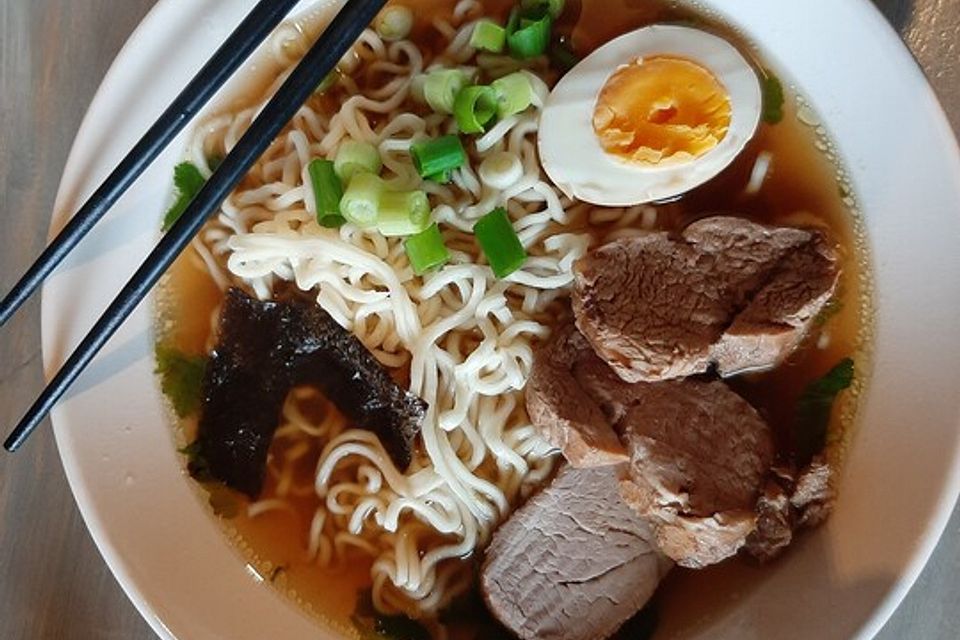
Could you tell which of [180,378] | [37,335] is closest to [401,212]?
[180,378]

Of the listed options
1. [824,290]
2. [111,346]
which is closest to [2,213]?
[111,346]

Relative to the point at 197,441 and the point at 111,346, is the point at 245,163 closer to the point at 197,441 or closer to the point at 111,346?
the point at 111,346

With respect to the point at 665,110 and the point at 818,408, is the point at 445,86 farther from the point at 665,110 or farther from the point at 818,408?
the point at 818,408

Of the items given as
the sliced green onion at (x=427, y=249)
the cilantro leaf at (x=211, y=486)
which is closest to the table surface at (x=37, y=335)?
the cilantro leaf at (x=211, y=486)

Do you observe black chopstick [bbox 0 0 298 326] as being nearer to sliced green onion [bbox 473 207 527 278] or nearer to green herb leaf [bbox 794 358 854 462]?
sliced green onion [bbox 473 207 527 278]

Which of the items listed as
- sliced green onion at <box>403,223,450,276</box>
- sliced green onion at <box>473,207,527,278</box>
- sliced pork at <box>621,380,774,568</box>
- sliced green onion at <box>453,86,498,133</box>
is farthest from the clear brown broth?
sliced green onion at <box>403,223,450,276</box>

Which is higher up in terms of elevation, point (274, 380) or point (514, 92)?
point (514, 92)

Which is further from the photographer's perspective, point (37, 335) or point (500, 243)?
point (37, 335)
